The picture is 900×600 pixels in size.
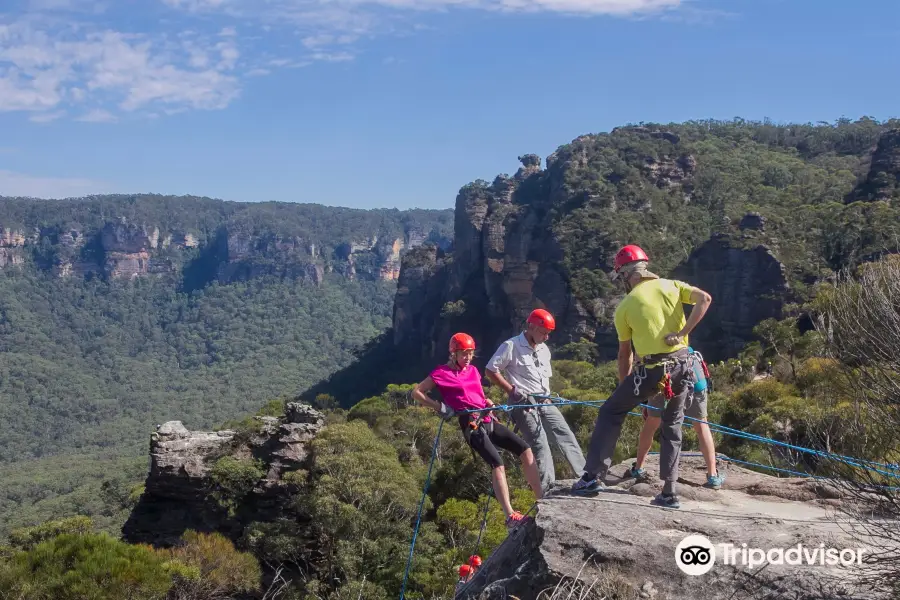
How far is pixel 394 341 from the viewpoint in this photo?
80438mm

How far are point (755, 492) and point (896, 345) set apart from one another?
1847 mm

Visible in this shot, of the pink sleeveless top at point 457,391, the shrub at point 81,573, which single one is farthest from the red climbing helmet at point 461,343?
the shrub at point 81,573

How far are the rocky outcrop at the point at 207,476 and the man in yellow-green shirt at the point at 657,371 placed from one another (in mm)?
20126

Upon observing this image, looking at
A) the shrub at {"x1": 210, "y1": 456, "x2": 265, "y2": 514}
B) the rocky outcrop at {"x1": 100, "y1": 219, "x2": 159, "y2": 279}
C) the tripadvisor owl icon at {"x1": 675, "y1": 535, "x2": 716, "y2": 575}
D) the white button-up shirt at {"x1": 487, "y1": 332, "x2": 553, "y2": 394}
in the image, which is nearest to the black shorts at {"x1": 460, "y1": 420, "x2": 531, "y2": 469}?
the white button-up shirt at {"x1": 487, "y1": 332, "x2": 553, "y2": 394}

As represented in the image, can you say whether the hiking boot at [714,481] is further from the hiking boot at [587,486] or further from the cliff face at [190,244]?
the cliff face at [190,244]

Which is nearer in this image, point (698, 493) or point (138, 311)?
point (698, 493)

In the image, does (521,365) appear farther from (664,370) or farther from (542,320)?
(664,370)

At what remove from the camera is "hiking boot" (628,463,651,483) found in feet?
19.6

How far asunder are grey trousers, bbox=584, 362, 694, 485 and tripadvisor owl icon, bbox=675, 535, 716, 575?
622mm

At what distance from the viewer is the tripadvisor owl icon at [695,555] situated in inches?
173

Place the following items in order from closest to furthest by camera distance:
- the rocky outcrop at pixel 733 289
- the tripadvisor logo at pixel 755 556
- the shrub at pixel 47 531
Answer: the tripadvisor logo at pixel 755 556, the shrub at pixel 47 531, the rocky outcrop at pixel 733 289

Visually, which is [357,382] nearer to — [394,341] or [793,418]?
[394,341]

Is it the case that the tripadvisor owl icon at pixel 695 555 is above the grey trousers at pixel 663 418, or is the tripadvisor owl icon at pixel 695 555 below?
below

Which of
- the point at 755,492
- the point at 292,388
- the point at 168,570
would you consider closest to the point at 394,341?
the point at 292,388
